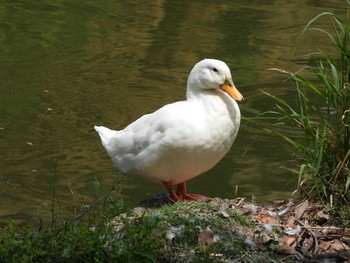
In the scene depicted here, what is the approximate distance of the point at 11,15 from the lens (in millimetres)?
12438

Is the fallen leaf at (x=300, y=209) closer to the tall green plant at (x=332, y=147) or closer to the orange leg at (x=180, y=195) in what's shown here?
the tall green plant at (x=332, y=147)

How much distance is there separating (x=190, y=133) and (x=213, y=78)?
523 mm

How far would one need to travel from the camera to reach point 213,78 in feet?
21.5

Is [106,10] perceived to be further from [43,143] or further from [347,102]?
[347,102]

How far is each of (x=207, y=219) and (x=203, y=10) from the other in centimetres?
810

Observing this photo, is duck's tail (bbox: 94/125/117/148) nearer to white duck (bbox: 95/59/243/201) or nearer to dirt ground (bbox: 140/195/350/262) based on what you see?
white duck (bbox: 95/59/243/201)

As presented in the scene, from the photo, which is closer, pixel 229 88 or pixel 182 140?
pixel 182 140

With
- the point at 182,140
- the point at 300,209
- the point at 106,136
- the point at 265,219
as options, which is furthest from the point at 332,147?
the point at 106,136

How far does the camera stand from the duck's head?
258 inches

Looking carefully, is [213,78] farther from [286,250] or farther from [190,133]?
[286,250]

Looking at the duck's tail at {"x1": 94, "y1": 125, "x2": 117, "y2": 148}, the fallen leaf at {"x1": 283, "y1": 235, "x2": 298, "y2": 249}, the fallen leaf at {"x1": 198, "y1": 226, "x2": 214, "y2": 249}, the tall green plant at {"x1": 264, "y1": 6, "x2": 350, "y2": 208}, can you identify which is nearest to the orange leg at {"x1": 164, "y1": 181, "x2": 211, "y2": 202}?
the duck's tail at {"x1": 94, "y1": 125, "x2": 117, "y2": 148}

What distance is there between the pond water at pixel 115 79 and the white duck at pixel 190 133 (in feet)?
0.95

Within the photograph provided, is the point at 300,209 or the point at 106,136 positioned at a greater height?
the point at 300,209

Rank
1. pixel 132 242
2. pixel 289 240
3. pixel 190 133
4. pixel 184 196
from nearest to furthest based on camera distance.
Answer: pixel 132 242
pixel 289 240
pixel 190 133
pixel 184 196
